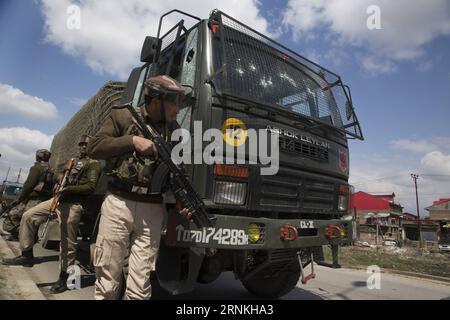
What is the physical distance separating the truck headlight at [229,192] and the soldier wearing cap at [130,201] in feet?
1.42

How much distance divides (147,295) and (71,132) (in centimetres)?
559

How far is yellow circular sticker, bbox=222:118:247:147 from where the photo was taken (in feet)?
9.47

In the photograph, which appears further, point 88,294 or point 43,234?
point 43,234

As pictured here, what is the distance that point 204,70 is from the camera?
119 inches

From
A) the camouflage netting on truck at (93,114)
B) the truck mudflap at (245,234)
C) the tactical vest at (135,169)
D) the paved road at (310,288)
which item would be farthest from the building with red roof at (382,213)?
the tactical vest at (135,169)

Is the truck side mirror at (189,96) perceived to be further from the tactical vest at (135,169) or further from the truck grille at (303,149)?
the truck grille at (303,149)

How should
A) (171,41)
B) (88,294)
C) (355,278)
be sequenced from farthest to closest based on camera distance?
(355,278), (88,294), (171,41)

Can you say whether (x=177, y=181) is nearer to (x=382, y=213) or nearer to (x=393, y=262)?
(x=393, y=262)

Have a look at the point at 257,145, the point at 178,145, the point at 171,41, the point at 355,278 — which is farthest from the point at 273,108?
the point at 355,278

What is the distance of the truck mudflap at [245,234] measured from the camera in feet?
8.63

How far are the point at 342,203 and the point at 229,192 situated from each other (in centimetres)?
175

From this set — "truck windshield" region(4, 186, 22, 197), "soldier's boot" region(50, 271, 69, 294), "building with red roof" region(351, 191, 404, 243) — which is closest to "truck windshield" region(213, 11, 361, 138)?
"soldier's boot" region(50, 271, 69, 294)
